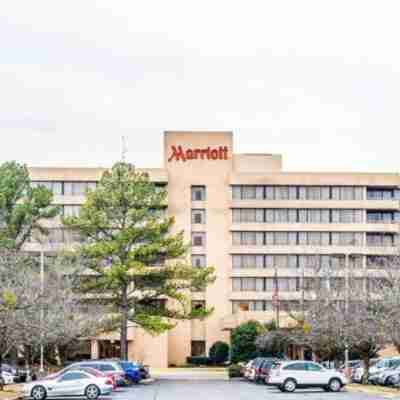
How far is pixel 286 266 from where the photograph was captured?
113 metres

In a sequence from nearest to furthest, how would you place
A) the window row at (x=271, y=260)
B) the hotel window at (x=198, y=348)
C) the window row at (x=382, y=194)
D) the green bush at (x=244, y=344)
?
the green bush at (x=244, y=344), the hotel window at (x=198, y=348), the window row at (x=271, y=260), the window row at (x=382, y=194)

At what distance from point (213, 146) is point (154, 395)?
60832mm

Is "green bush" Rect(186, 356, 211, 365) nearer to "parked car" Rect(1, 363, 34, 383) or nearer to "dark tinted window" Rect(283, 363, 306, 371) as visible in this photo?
"parked car" Rect(1, 363, 34, 383)

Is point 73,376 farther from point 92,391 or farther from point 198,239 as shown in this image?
point 198,239

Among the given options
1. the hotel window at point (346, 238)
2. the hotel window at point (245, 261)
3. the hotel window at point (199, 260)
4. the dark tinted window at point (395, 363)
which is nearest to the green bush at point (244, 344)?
the hotel window at point (199, 260)

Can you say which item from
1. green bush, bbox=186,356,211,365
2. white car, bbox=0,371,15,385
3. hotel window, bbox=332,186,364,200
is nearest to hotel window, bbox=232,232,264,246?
hotel window, bbox=332,186,364,200

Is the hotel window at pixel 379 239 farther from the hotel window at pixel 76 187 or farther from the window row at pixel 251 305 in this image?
the hotel window at pixel 76 187

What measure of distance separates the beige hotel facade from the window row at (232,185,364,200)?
0.34 feet

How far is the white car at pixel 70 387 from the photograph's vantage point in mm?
48688

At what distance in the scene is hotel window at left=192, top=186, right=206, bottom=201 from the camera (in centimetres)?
11162

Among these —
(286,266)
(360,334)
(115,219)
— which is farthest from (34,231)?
(360,334)

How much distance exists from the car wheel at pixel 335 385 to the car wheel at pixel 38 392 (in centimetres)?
1504

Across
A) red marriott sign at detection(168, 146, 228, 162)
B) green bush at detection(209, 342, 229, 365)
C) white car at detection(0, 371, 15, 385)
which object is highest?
red marriott sign at detection(168, 146, 228, 162)

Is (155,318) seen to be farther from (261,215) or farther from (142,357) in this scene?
(261,215)
